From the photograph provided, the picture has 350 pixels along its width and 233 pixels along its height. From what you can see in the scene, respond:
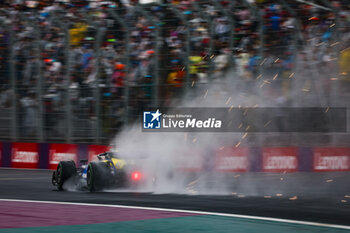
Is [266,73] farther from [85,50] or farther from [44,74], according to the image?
[44,74]

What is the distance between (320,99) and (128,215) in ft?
26.5

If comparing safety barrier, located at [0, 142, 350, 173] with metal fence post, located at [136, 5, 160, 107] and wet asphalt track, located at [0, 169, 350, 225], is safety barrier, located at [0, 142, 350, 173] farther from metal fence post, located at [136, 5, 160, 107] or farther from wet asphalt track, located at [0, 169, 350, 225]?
wet asphalt track, located at [0, 169, 350, 225]

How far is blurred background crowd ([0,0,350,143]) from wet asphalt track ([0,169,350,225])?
321 cm

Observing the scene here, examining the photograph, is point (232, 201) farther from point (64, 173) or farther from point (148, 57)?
point (148, 57)

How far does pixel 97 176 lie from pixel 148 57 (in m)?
6.13

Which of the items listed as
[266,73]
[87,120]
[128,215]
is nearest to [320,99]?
[266,73]

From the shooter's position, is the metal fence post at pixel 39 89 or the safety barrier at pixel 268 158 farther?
the metal fence post at pixel 39 89

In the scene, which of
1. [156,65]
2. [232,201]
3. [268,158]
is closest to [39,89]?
[156,65]

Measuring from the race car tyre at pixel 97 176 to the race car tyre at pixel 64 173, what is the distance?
0.74 meters

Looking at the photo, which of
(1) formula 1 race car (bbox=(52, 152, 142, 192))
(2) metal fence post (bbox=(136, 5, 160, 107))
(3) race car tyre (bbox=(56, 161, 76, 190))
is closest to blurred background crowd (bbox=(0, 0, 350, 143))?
(2) metal fence post (bbox=(136, 5, 160, 107))

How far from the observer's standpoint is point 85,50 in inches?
749

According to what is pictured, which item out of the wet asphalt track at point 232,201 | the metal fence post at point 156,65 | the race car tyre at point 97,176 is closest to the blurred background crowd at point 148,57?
the metal fence post at point 156,65

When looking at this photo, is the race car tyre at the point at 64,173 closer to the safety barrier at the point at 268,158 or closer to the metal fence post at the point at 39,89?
the safety barrier at the point at 268,158

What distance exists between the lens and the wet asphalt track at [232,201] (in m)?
8.90
